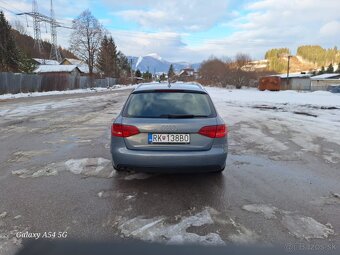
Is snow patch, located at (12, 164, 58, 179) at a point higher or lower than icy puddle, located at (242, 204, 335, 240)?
higher

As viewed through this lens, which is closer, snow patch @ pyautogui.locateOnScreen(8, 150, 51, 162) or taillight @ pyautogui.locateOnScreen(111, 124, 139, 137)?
taillight @ pyautogui.locateOnScreen(111, 124, 139, 137)

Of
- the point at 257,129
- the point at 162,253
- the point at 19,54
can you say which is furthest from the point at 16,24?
the point at 162,253

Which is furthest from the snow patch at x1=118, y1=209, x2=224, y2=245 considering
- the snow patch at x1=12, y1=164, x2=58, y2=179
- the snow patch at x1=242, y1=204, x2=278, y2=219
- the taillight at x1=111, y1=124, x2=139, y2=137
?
the snow patch at x1=12, y1=164, x2=58, y2=179

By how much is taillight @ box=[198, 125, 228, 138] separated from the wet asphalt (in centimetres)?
81

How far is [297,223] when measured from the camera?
3.76 meters

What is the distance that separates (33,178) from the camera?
17.3 feet

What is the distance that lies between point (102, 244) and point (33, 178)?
8.42 feet

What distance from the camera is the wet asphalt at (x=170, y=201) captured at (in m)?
3.49

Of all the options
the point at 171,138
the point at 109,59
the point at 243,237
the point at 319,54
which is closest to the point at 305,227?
the point at 243,237

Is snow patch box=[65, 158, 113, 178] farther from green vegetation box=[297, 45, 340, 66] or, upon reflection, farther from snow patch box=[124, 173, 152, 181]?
green vegetation box=[297, 45, 340, 66]

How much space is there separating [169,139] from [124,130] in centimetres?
66

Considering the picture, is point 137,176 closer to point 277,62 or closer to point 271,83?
point 271,83

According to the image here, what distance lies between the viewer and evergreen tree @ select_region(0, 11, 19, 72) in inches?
1604

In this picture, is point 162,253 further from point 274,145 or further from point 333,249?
point 274,145
